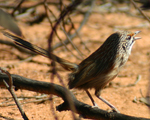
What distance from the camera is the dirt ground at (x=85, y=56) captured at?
11.0 feet

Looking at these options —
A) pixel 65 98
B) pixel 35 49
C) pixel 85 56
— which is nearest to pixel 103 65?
pixel 65 98

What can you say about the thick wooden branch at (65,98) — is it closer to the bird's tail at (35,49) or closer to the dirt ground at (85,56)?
the bird's tail at (35,49)

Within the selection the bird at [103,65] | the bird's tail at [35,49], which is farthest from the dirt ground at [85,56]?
the bird's tail at [35,49]

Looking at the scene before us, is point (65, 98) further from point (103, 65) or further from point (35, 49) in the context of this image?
point (103, 65)

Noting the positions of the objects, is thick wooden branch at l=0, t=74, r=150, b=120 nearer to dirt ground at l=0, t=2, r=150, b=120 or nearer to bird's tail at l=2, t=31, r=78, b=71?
bird's tail at l=2, t=31, r=78, b=71

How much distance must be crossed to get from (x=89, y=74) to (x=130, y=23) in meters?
5.82

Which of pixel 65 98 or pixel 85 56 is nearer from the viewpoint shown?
pixel 65 98

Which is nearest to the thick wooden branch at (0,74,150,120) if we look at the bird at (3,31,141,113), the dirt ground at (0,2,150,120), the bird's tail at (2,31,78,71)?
the bird's tail at (2,31,78,71)

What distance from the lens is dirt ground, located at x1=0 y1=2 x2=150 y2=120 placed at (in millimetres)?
3361

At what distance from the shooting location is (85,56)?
4.55m

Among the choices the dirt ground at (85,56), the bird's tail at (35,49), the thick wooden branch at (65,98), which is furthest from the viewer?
the dirt ground at (85,56)

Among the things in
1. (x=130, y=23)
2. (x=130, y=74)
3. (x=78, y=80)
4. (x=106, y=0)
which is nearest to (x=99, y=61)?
(x=78, y=80)

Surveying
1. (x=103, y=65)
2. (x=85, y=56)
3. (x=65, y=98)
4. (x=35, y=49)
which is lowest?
(x=65, y=98)

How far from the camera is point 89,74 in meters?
3.10
